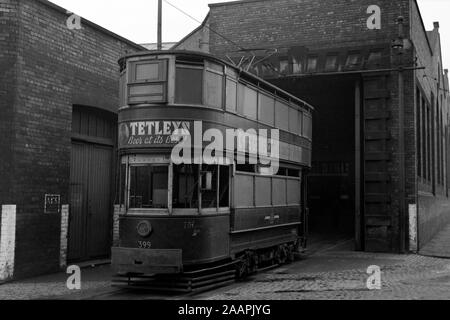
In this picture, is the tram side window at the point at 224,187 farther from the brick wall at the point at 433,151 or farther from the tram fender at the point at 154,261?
the brick wall at the point at 433,151

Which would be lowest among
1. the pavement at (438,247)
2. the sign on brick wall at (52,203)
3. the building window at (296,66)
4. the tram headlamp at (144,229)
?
the pavement at (438,247)

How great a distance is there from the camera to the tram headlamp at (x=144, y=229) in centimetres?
965

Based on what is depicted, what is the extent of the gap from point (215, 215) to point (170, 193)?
1.10m

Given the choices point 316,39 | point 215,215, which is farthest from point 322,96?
point 215,215

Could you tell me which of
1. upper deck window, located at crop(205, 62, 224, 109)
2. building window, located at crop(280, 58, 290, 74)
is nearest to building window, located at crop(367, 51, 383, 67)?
building window, located at crop(280, 58, 290, 74)

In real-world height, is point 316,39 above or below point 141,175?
above

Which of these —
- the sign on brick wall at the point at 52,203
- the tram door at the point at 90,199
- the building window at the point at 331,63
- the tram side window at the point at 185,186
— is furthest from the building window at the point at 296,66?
the sign on brick wall at the point at 52,203

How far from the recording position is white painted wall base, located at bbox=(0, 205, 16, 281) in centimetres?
1044

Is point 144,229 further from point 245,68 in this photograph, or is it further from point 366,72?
point 366,72

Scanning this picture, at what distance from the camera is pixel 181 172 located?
32.2ft

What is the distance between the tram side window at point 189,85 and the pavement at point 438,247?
385 inches

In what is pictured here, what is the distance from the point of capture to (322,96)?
2098 centimetres

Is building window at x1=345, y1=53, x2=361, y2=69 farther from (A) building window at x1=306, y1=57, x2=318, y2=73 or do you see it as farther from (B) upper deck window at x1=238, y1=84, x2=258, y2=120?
(B) upper deck window at x1=238, y1=84, x2=258, y2=120

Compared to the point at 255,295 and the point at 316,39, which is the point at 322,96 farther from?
the point at 255,295
